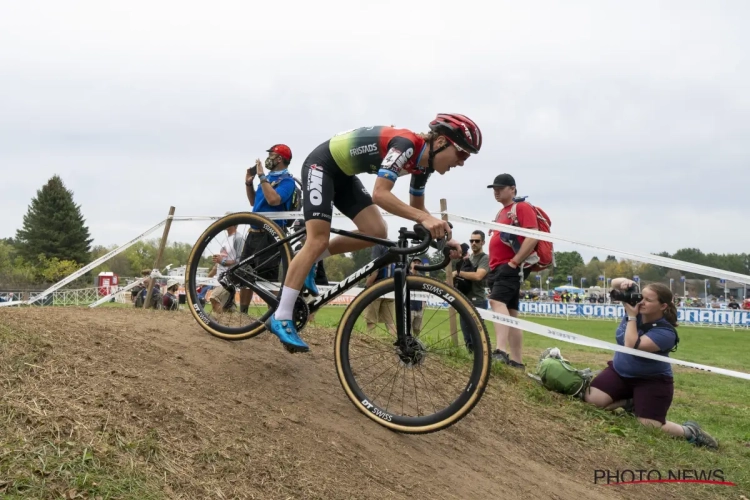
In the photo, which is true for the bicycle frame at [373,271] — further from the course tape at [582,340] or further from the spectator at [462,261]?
the spectator at [462,261]

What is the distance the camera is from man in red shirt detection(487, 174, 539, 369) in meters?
7.73

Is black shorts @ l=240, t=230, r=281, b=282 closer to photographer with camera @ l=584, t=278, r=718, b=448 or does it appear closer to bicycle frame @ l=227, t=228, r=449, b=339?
bicycle frame @ l=227, t=228, r=449, b=339

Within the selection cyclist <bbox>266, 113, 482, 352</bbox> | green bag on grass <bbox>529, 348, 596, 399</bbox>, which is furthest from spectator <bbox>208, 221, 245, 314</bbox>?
green bag on grass <bbox>529, 348, 596, 399</bbox>

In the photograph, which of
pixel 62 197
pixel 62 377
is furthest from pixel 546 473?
pixel 62 197

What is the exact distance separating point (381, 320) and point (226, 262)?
178 centimetres

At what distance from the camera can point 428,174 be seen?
16.6ft

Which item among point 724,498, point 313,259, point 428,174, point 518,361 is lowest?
point 724,498

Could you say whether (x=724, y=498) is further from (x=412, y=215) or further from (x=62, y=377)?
(x=62, y=377)

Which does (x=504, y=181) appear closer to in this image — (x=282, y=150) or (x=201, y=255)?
(x=282, y=150)

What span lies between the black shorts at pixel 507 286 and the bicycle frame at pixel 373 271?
3146 millimetres

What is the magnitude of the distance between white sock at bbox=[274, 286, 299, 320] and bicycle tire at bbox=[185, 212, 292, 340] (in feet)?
1.45

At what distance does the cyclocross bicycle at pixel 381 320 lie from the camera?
4.46 m

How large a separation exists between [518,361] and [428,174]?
372 cm

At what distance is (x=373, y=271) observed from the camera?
502 cm
